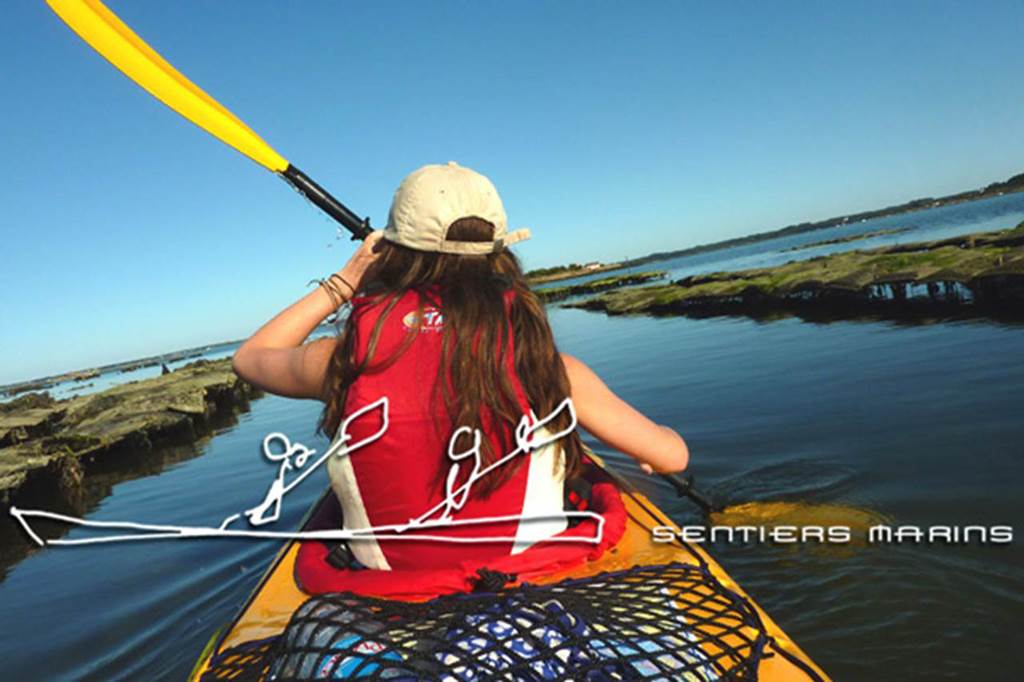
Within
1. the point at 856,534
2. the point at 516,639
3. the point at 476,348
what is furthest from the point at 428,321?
the point at 856,534

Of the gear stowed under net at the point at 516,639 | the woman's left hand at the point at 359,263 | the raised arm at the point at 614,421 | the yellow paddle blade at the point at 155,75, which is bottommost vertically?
the gear stowed under net at the point at 516,639

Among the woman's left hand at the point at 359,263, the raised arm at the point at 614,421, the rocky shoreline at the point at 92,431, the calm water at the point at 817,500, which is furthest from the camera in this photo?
the rocky shoreline at the point at 92,431

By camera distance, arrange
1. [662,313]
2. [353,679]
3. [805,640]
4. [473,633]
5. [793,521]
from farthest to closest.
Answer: [662,313] → [793,521] → [805,640] → [473,633] → [353,679]

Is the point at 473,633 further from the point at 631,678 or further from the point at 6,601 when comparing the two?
the point at 6,601

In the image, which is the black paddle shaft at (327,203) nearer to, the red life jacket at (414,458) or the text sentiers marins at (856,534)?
the red life jacket at (414,458)

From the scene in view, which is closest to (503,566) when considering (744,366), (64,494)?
(744,366)

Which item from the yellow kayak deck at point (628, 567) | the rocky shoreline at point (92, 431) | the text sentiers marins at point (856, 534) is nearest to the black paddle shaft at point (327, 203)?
→ the yellow kayak deck at point (628, 567)

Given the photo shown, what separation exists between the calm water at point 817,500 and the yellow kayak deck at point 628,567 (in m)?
1.39

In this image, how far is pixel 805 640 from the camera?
3.85 meters

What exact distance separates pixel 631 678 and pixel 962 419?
25.0ft

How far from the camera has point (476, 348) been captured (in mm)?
2023


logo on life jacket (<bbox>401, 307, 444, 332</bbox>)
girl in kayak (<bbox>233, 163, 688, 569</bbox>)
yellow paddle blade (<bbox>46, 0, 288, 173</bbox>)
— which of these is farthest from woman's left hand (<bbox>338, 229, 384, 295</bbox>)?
yellow paddle blade (<bbox>46, 0, 288, 173</bbox>)

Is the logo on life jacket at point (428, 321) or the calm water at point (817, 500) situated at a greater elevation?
the logo on life jacket at point (428, 321)

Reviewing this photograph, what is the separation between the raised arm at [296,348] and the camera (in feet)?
7.29
